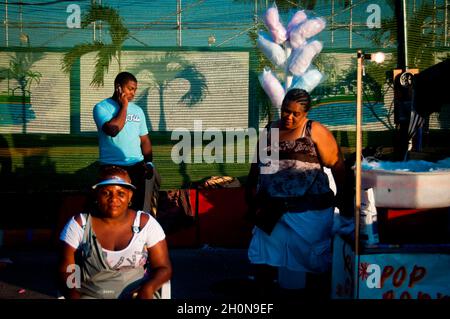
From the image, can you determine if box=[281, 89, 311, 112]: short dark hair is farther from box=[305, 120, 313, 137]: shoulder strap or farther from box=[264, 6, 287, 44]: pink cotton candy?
box=[264, 6, 287, 44]: pink cotton candy

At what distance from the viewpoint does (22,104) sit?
8688mm

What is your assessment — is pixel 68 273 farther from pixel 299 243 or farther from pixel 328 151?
A: pixel 328 151

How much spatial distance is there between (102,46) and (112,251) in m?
5.42

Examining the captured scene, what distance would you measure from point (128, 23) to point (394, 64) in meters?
3.74

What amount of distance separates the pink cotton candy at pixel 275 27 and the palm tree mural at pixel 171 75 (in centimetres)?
213

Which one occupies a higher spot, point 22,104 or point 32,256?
point 22,104

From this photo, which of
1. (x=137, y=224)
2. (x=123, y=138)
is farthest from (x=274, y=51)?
(x=137, y=224)

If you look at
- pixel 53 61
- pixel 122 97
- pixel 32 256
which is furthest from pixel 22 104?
pixel 122 97

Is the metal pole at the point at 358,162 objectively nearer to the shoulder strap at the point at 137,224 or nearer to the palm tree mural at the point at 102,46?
the shoulder strap at the point at 137,224

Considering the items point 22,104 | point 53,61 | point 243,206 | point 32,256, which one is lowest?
point 32,256

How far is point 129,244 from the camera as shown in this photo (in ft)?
12.5
